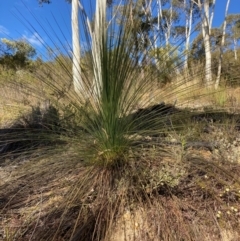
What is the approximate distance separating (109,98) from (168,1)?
2216 cm

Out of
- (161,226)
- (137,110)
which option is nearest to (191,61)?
(137,110)

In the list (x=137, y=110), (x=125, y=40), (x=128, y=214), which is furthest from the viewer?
(x=137, y=110)

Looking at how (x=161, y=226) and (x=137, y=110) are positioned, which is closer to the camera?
(x=161, y=226)

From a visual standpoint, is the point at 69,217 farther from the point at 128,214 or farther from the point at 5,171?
the point at 5,171

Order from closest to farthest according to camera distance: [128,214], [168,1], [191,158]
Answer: [128,214] → [191,158] → [168,1]

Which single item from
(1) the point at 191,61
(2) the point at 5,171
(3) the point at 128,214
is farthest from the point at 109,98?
(2) the point at 5,171

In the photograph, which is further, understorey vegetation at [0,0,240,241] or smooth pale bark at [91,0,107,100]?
smooth pale bark at [91,0,107,100]

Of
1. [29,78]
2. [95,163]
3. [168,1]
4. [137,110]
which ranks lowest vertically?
[95,163]

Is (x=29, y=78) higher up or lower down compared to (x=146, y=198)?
higher up

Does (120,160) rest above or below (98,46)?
below

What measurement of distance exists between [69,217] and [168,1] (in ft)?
74.3

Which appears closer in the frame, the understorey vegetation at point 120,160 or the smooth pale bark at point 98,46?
the understorey vegetation at point 120,160

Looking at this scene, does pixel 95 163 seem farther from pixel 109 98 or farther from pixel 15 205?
pixel 15 205

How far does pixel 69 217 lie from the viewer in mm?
1482
